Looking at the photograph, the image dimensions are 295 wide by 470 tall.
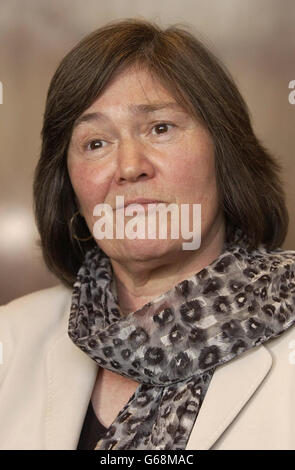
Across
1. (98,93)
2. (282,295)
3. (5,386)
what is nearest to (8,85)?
(98,93)

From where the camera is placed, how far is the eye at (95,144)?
1753 mm

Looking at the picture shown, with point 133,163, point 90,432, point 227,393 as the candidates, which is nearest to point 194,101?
point 133,163

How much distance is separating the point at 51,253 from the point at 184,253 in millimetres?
518

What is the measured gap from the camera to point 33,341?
1.84 meters

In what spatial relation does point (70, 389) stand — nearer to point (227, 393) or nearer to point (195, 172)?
point (227, 393)

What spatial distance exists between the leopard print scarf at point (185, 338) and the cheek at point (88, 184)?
32 centimetres

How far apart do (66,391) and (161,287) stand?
1.18 ft

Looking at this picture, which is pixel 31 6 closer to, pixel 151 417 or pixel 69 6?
pixel 69 6

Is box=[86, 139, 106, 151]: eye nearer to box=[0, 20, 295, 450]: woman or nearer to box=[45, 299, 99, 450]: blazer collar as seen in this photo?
box=[0, 20, 295, 450]: woman

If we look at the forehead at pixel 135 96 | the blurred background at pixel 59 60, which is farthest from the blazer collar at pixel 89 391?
the blurred background at pixel 59 60

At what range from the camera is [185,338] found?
5.17ft

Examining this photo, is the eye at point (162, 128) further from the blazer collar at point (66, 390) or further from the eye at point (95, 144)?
the blazer collar at point (66, 390)

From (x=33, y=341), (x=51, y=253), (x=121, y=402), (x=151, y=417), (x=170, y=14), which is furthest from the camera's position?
(x=170, y=14)

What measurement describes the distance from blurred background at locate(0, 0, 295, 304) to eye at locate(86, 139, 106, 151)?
64 cm
